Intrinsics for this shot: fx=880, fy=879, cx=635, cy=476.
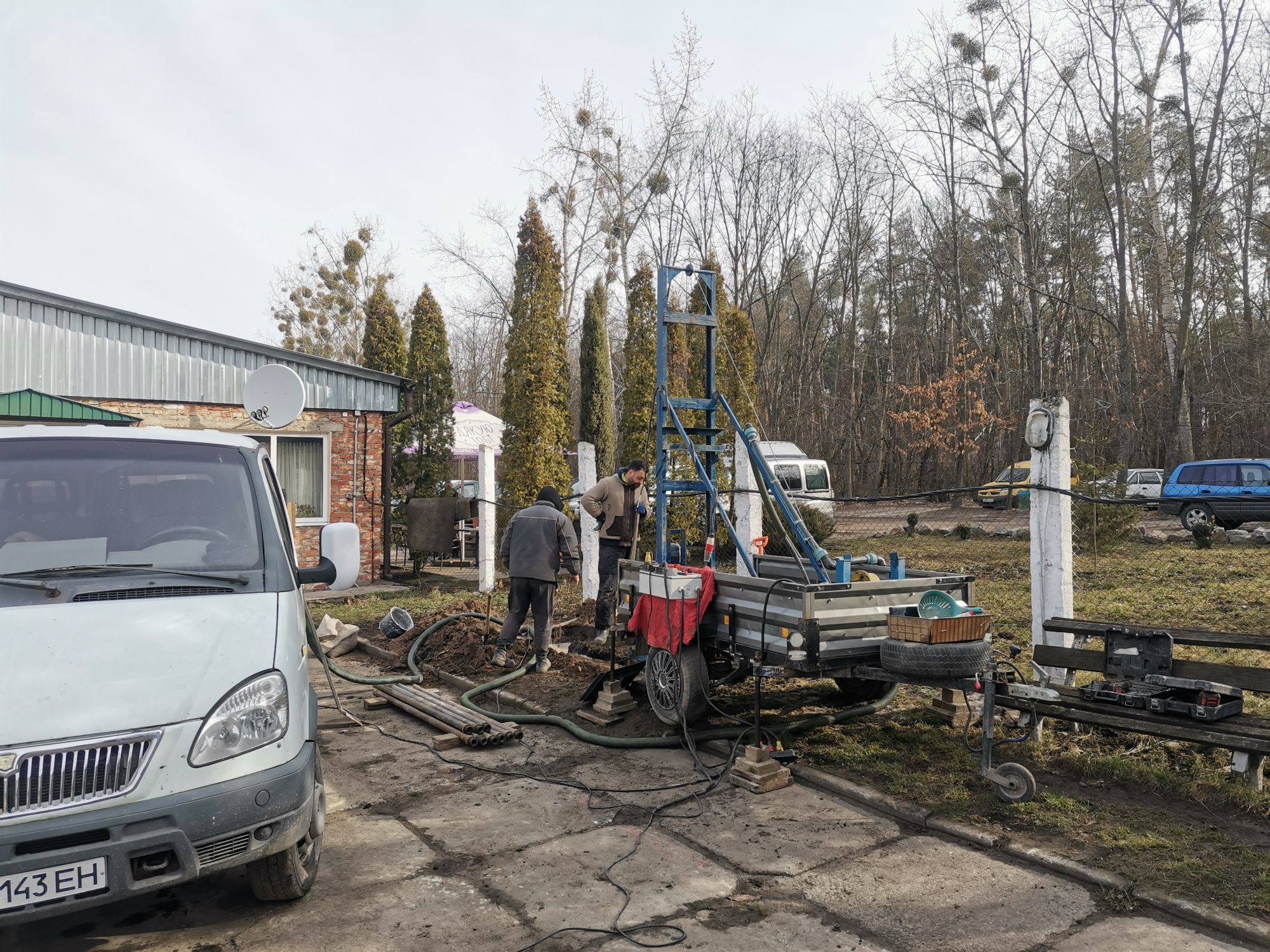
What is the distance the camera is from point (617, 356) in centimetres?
3934

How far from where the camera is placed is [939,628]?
497 centimetres

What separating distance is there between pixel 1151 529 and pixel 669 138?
2187 centimetres

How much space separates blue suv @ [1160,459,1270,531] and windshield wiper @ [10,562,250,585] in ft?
65.5

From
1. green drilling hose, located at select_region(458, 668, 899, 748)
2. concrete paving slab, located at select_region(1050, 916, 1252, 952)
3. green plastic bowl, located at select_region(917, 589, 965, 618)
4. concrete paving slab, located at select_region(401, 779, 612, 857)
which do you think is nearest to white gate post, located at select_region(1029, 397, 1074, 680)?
green plastic bowl, located at select_region(917, 589, 965, 618)

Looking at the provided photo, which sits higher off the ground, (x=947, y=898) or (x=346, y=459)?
(x=346, y=459)

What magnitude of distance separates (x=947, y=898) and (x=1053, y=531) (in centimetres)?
320

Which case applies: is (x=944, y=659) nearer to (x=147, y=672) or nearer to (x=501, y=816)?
(x=501, y=816)

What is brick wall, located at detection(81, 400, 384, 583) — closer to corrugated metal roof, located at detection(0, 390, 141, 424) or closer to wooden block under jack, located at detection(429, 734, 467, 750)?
corrugated metal roof, located at detection(0, 390, 141, 424)

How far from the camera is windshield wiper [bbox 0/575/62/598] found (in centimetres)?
353

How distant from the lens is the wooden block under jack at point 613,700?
22.3 ft

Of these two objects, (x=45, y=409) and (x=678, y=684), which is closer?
(x=678, y=684)

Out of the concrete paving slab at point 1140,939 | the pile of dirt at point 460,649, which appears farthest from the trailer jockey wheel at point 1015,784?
the pile of dirt at point 460,649

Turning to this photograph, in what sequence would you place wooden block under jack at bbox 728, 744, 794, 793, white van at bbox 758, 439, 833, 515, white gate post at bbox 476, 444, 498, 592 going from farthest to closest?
white van at bbox 758, 439, 833, 515, white gate post at bbox 476, 444, 498, 592, wooden block under jack at bbox 728, 744, 794, 793

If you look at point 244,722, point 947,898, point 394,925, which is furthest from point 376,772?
point 947,898
